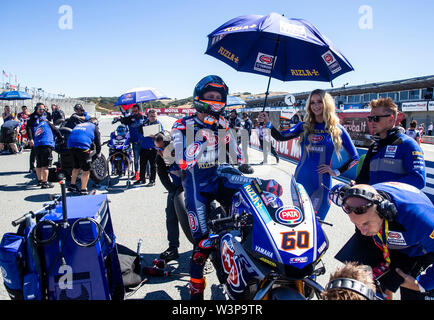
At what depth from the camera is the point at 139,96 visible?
8.86 metres

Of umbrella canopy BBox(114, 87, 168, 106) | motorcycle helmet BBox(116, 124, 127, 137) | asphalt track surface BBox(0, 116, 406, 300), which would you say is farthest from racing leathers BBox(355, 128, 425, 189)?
motorcycle helmet BBox(116, 124, 127, 137)

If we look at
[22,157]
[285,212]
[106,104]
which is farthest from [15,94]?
[106,104]

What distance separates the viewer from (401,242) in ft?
6.29

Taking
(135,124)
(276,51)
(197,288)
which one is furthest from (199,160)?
(135,124)

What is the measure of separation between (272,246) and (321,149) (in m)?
2.08

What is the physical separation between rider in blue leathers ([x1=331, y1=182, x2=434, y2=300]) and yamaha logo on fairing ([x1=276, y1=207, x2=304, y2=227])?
28 centimetres

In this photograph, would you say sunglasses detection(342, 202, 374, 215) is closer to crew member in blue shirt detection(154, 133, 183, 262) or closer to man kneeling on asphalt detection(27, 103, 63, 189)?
crew member in blue shirt detection(154, 133, 183, 262)

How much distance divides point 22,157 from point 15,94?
6.29 meters

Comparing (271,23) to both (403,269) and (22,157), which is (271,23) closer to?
(403,269)

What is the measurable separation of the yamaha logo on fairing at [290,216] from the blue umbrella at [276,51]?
2253 millimetres

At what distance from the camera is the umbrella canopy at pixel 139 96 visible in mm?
8734

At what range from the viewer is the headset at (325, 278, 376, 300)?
50.9 inches

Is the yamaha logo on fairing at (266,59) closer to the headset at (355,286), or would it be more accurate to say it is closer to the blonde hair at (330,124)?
the blonde hair at (330,124)

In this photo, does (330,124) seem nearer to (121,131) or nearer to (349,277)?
(349,277)
